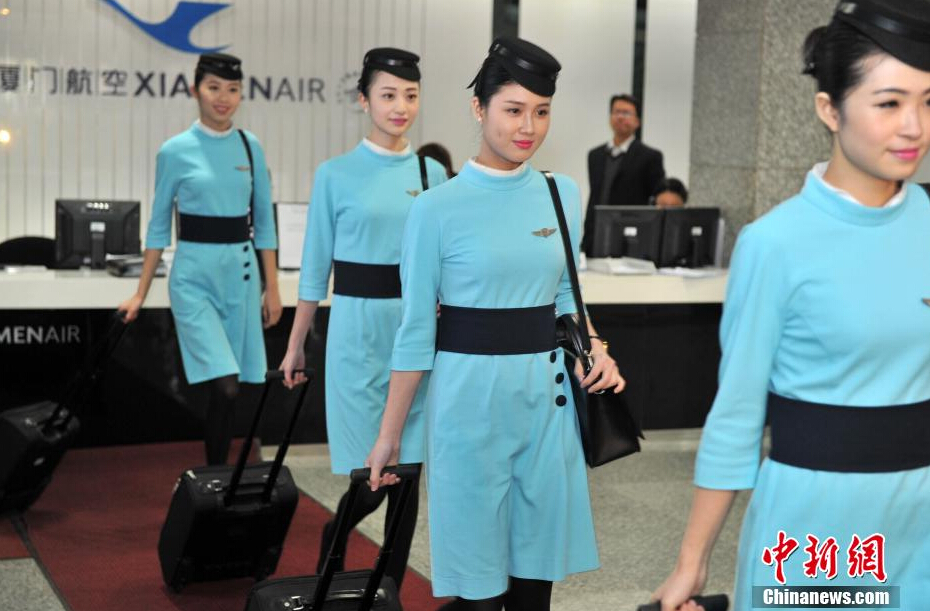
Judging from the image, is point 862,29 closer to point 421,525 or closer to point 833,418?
point 833,418

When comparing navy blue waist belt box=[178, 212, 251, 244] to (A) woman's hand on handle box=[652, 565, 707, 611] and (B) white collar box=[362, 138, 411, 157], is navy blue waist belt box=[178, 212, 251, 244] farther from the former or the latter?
(A) woman's hand on handle box=[652, 565, 707, 611]

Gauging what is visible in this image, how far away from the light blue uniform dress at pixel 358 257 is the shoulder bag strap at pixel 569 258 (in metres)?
0.99

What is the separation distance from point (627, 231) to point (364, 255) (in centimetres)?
355

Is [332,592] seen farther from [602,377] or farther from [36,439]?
[36,439]

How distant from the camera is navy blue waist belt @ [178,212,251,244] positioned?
17.4ft

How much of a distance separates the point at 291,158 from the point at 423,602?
5.84 metres

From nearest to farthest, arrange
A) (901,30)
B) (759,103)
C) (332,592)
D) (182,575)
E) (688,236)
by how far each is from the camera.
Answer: (901,30) < (332,592) < (182,575) < (759,103) < (688,236)

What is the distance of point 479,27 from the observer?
10094 millimetres

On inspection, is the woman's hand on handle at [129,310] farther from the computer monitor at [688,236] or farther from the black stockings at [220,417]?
the computer monitor at [688,236]

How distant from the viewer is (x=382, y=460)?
9.33 ft

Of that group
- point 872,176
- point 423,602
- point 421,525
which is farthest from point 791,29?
point 872,176

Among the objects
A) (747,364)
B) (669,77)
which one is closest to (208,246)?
(747,364)

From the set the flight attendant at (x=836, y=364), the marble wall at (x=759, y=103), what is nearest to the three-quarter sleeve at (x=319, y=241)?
the flight attendant at (x=836, y=364)

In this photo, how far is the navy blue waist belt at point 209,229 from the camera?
5.31m
